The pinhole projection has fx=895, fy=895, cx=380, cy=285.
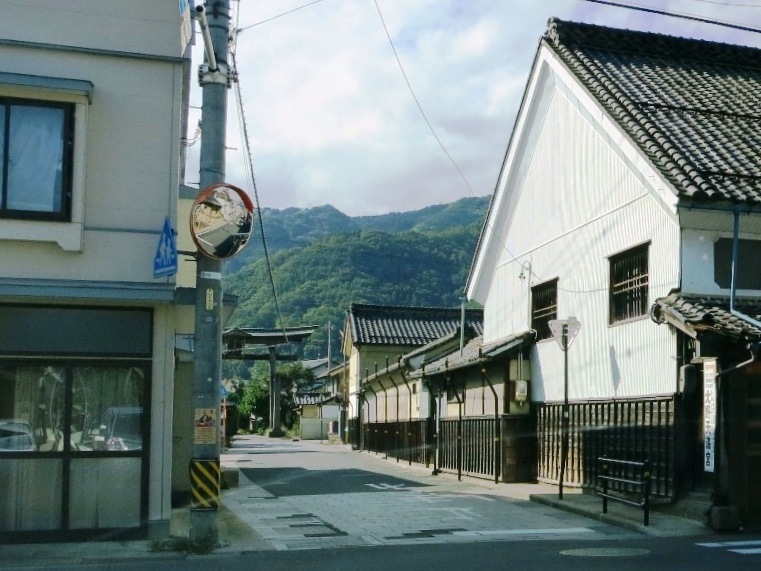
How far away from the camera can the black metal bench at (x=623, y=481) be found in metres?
14.0

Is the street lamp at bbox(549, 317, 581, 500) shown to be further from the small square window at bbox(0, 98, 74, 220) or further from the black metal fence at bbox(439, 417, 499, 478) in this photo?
the small square window at bbox(0, 98, 74, 220)

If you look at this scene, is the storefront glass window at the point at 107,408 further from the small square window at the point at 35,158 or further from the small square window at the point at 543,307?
the small square window at the point at 543,307

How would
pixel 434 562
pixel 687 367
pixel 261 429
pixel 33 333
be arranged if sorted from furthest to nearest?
pixel 261 429 → pixel 687 367 → pixel 33 333 → pixel 434 562

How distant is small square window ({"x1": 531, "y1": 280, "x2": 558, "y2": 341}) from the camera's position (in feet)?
65.8

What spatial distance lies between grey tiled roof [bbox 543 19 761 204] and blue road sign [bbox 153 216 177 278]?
25.8 ft

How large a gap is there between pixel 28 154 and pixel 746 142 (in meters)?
12.1

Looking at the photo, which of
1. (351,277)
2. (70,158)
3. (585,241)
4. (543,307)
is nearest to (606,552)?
(585,241)

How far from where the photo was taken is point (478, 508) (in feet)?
53.1

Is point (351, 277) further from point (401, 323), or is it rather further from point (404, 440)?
point (404, 440)

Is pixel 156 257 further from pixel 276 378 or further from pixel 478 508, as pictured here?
pixel 276 378

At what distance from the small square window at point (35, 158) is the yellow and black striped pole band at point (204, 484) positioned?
384cm

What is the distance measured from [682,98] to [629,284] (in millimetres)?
4381

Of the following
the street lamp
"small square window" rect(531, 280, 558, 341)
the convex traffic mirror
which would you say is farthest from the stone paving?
the convex traffic mirror

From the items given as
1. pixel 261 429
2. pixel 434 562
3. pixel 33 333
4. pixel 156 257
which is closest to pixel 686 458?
pixel 434 562
